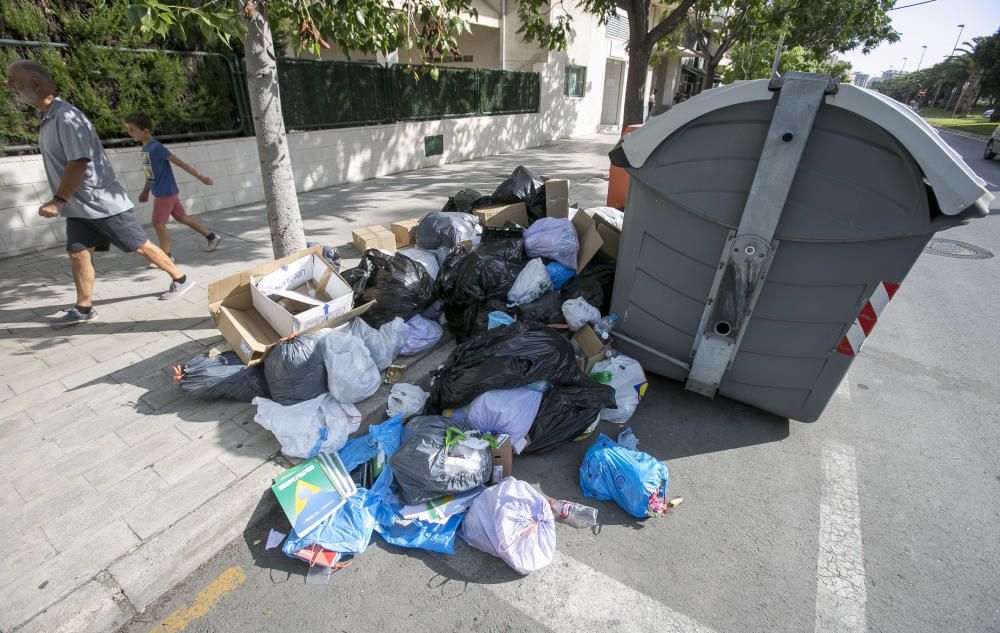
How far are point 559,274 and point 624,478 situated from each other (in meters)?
1.81

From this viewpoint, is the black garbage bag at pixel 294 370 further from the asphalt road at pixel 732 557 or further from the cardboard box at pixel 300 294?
the asphalt road at pixel 732 557

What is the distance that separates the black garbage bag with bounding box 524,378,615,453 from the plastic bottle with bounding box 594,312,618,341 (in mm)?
476

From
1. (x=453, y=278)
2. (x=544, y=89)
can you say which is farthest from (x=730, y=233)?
(x=544, y=89)

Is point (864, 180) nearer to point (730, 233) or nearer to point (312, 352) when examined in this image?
point (730, 233)

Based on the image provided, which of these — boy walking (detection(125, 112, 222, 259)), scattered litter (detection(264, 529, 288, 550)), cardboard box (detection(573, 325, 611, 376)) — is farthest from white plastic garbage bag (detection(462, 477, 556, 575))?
boy walking (detection(125, 112, 222, 259))

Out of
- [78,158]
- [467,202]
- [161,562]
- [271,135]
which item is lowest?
[161,562]

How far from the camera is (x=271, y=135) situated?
3.44 m

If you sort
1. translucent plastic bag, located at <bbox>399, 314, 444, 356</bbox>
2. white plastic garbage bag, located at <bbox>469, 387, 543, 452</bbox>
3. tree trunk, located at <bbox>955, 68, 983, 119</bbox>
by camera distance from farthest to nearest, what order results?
tree trunk, located at <bbox>955, 68, 983, 119</bbox> < translucent plastic bag, located at <bbox>399, 314, 444, 356</bbox> < white plastic garbage bag, located at <bbox>469, 387, 543, 452</bbox>

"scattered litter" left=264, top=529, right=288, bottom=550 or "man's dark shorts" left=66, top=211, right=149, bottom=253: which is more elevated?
"man's dark shorts" left=66, top=211, right=149, bottom=253

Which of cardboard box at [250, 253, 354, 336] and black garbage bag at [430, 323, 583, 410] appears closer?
black garbage bag at [430, 323, 583, 410]

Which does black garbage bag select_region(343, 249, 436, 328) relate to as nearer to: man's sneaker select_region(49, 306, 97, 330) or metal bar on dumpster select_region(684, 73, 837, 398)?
metal bar on dumpster select_region(684, 73, 837, 398)

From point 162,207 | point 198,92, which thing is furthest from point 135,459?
point 198,92

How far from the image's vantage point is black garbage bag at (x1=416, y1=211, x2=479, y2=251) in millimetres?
4340

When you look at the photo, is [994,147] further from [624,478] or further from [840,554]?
[624,478]
